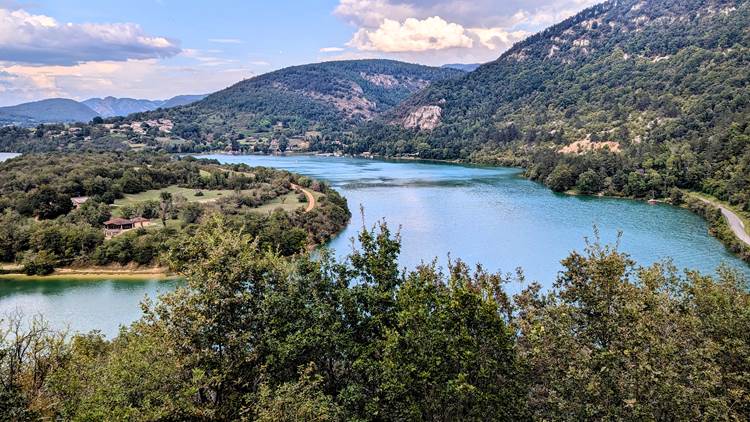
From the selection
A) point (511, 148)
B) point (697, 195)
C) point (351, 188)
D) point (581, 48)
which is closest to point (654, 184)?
point (697, 195)

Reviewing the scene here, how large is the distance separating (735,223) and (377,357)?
4653cm

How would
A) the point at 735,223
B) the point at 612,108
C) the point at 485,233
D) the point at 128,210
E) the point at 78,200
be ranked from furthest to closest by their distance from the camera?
the point at 612,108 → the point at 78,200 → the point at 128,210 → the point at 485,233 → the point at 735,223

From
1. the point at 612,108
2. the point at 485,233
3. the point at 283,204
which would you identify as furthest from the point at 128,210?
the point at 612,108

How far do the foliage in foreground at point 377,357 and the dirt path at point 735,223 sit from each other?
34935mm

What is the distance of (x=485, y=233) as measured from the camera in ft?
161

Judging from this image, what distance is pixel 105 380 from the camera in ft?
32.2

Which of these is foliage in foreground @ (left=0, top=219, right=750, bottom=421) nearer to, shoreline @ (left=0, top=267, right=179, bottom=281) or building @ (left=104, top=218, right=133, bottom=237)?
shoreline @ (left=0, top=267, right=179, bottom=281)

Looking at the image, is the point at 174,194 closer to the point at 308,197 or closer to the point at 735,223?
the point at 308,197

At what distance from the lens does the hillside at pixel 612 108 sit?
6862cm

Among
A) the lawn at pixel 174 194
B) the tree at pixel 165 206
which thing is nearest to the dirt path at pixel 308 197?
the lawn at pixel 174 194

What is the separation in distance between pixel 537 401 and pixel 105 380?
30.8 feet

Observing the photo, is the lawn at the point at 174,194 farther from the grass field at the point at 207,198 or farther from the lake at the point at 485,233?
the lake at the point at 485,233

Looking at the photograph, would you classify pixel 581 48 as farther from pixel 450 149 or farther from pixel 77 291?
pixel 77 291

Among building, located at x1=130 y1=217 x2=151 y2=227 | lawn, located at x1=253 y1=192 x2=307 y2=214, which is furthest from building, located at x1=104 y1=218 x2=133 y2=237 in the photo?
lawn, located at x1=253 y1=192 x2=307 y2=214
